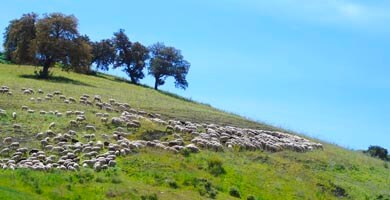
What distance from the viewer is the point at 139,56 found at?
8975 cm

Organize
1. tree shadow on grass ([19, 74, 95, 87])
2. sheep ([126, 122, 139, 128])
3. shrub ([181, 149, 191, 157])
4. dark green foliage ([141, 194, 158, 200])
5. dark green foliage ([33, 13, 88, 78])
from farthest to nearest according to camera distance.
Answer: dark green foliage ([33, 13, 88, 78]) < tree shadow on grass ([19, 74, 95, 87]) < sheep ([126, 122, 139, 128]) < shrub ([181, 149, 191, 157]) < dark green foliage ([141, 194, 158, 200])

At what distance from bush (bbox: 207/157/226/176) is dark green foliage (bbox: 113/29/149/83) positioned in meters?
53.6

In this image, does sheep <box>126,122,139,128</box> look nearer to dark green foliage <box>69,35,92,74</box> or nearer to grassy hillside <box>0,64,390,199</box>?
grassy hillside <box>0,64,390,199</box>

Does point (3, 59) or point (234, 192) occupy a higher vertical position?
point (3, 59)

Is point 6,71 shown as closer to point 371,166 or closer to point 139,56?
point 139,56

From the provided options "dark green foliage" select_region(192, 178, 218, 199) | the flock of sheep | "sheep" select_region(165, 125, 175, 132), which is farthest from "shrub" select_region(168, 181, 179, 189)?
"sheep" select_region(165, 125, 175, 132)

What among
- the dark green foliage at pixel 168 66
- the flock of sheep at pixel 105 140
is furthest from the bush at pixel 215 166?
the dark green foliage at pixel 168 66

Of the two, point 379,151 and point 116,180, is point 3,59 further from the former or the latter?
point 116,180

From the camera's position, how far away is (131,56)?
89.8 meters

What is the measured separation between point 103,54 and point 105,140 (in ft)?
175

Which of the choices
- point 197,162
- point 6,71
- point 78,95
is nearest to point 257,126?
point 78,95

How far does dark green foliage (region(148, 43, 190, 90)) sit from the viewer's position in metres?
86.7

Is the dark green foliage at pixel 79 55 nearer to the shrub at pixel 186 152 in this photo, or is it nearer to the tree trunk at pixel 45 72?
the tree trunk at pixel 45 72

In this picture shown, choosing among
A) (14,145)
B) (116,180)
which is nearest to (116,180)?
(116,180)
